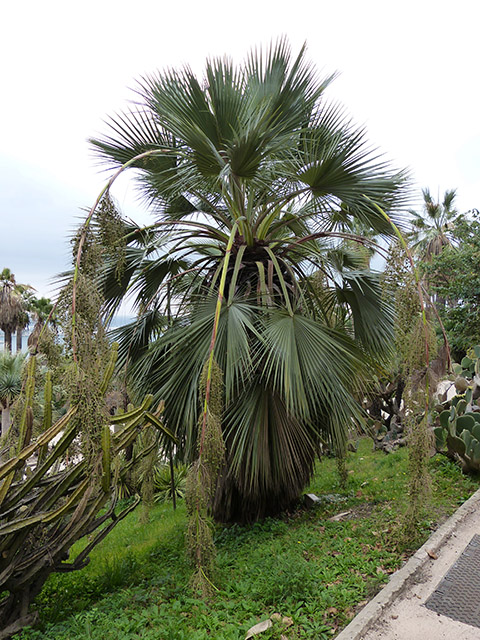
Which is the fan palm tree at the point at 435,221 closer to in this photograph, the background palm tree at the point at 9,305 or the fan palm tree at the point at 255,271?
the fan palm tree at the point at 255,271

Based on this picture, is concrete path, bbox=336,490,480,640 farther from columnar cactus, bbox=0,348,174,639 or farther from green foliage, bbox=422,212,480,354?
green foliage, bbox=422,212,480,354

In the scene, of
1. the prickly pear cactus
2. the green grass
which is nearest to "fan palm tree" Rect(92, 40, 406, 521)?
the green grass

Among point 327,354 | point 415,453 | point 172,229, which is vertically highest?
point 172,229

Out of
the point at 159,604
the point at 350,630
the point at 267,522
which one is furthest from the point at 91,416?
the point at 267,522

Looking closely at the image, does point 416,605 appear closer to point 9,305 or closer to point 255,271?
point 255,271

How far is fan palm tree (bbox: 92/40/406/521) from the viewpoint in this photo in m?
3.65

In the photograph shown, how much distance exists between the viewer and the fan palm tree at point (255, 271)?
3.65 metres

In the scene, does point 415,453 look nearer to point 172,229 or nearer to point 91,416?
point 91,416

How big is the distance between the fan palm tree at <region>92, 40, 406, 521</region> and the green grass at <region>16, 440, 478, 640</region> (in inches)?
23.6

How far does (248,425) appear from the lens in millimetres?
3820

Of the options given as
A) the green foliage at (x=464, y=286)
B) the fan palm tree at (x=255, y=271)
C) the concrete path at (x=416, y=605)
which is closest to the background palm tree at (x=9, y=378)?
the fan palm tree at (x=255, y=271)

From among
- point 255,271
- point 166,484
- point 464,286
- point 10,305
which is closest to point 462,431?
point 255,271

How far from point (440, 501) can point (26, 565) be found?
3.98 meters

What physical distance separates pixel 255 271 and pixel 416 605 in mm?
3315
